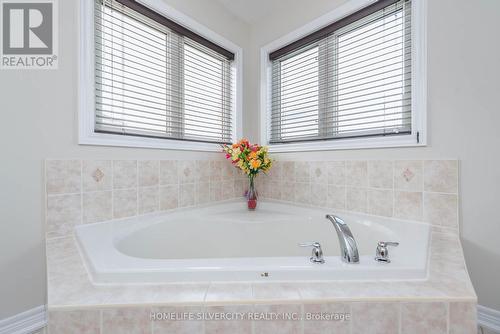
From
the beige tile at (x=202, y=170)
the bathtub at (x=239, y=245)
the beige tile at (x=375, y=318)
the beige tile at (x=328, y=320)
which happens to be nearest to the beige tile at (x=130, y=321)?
the bathtub at (x=239, y=245)

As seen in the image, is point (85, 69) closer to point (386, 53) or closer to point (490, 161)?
point (386, 53)

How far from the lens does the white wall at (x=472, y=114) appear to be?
1.02m

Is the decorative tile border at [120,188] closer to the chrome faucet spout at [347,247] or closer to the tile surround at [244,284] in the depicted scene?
the tile surround at [244,284]

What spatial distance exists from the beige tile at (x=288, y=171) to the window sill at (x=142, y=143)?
2.11ft

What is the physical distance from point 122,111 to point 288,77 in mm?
1468

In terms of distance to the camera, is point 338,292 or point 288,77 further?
point 288,77

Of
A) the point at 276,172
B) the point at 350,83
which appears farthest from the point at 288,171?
the point at 350,83

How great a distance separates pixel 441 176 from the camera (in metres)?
1.16

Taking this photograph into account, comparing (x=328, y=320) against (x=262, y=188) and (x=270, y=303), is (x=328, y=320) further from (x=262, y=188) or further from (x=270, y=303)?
(x=262, y=188)

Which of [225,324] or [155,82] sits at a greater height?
[155,82]

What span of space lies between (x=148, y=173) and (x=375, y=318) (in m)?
1.42

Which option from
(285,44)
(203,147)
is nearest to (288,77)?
(285,44)

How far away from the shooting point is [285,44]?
193cm

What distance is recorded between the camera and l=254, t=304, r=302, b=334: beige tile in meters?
0.58
